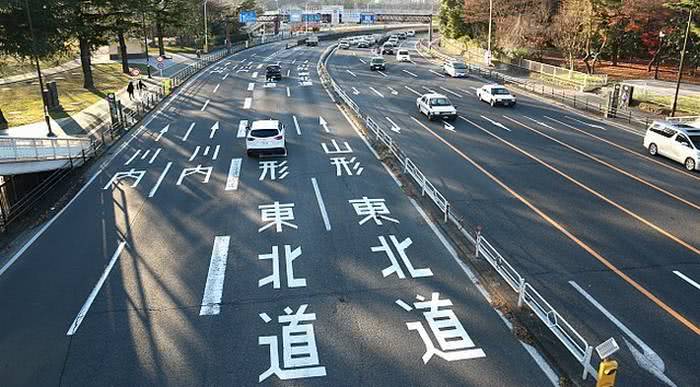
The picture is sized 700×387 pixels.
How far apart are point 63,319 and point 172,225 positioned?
18.5 feet

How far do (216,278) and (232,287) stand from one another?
2.35ft

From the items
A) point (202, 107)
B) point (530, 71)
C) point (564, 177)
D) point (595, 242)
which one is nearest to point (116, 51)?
point (202, 107)

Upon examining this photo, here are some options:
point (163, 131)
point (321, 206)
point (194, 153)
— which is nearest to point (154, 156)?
point (194, 153)

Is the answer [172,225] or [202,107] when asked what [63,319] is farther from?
[202,107]

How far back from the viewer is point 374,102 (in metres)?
40.7

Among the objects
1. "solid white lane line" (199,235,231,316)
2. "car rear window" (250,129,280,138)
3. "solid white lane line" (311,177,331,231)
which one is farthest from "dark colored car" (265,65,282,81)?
"solid white lane line" (199,235,231,316)

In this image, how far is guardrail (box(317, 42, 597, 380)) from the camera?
9.83 m

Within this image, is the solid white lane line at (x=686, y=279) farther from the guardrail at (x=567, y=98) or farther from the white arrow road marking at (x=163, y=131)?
the white arrow road marking at (x=163, y=131)

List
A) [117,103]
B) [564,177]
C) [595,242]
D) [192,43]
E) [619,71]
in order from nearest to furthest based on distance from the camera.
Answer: [595,242]
[564,177]
[117,103]
[619,71]
[192,43]

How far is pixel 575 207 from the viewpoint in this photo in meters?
18.5

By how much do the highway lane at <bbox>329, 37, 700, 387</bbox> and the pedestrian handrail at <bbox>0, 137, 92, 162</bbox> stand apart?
15562mm

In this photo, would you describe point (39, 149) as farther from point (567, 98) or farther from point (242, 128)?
point (567, 98)

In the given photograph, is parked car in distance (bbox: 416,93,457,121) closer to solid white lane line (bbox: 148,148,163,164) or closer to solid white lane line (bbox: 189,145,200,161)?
solid white lane line (bbox: 189,145,200,161)

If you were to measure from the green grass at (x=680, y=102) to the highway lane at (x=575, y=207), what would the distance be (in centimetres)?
722
